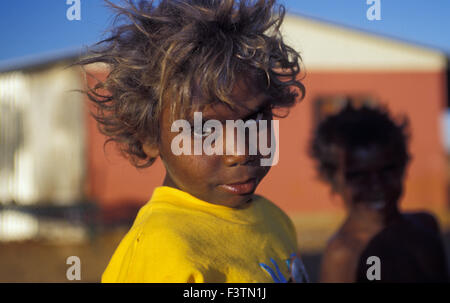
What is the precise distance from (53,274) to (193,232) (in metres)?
6.49

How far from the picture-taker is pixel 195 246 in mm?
1214

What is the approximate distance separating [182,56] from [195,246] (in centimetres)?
56

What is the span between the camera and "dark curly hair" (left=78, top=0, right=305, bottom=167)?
1329 mm

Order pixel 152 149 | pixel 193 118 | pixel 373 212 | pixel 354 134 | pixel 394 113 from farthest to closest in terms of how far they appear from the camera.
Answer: pixel 394 113 < pixel 354 134 < pixel 373 212 < pixel 152 149 < pixel 193 118

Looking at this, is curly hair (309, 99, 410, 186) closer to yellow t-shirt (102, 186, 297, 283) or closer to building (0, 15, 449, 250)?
yellow t-shirt (102, 186, 297, 283)

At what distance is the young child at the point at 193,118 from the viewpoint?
121cm

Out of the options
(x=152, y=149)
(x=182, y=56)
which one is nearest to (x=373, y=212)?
(x=152, y=149)

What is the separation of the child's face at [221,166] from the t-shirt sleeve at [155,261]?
0.21m

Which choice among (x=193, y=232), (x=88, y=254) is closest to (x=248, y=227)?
(x=193, y=232)

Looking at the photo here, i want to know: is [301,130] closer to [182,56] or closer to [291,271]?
[291,271]

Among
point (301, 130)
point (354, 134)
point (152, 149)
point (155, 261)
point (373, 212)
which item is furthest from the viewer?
point (301, 130)

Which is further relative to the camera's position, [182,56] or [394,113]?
[394,113]

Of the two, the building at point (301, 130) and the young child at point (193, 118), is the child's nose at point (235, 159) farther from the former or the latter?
the building at point (301, 130)

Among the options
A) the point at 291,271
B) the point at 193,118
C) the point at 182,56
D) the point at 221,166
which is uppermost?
the point at 182,56
